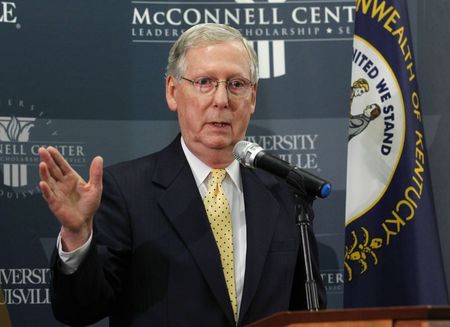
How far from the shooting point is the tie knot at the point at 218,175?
10.6 feet

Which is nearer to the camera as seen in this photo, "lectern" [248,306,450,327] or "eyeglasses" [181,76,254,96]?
"lectern" [248,306,450,327]

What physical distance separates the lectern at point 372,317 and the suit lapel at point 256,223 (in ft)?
3.46

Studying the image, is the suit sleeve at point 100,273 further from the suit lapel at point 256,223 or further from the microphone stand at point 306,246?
the microphone stand at point 306,246

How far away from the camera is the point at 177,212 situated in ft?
10.0

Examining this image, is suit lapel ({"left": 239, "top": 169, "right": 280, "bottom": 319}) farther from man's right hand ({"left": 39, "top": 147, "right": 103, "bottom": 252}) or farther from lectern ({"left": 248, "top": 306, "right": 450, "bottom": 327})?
lectern ({"left": 248, "top": 306, "right": 450, "bottom": 327})

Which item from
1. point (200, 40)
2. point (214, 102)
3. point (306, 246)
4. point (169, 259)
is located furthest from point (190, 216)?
point (306, 246)

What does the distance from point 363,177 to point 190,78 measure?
1.23 meters

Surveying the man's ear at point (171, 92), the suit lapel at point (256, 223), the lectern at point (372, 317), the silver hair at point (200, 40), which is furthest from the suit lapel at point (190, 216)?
the lectern at point (372, 317)

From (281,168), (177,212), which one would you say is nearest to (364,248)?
(177,212)

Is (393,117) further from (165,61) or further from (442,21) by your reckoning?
(165,61)

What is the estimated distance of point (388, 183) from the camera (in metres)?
4.03

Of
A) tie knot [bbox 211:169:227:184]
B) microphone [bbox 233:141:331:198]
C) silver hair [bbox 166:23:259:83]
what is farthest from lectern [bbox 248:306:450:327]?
silver hair [bbox 166:23:259:83]

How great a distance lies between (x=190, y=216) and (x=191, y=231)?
0.07 meters

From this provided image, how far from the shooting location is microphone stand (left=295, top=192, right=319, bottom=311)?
2309mm
